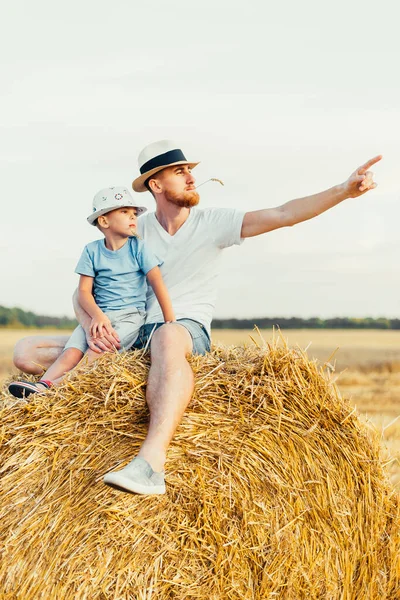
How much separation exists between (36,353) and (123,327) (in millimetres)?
674

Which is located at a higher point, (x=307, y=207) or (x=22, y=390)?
(x=307, y=207)

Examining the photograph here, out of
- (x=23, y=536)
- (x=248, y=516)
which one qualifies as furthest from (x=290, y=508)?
(x=23, y=536)

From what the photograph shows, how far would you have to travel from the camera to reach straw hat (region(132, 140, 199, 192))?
5430 mm

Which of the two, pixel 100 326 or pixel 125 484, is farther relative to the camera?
pixel 100 326

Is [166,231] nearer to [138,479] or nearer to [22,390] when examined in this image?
[22,390]

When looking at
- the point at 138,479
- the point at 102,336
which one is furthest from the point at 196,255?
the point at 138,479

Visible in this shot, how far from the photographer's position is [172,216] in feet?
18.0

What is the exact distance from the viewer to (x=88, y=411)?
4.38 metres

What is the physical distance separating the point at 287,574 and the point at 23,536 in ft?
4.51

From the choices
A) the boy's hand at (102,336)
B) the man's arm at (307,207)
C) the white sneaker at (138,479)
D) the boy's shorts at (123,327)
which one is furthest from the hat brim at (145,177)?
the white sneaker at (138,479)

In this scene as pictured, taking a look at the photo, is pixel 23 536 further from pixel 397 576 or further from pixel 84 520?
pixel 397 576

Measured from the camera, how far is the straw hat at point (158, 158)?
5430 millimetres

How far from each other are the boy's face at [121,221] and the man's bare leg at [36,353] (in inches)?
33.4

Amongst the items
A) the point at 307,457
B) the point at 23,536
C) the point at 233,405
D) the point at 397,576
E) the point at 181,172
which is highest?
the point at 181,172
